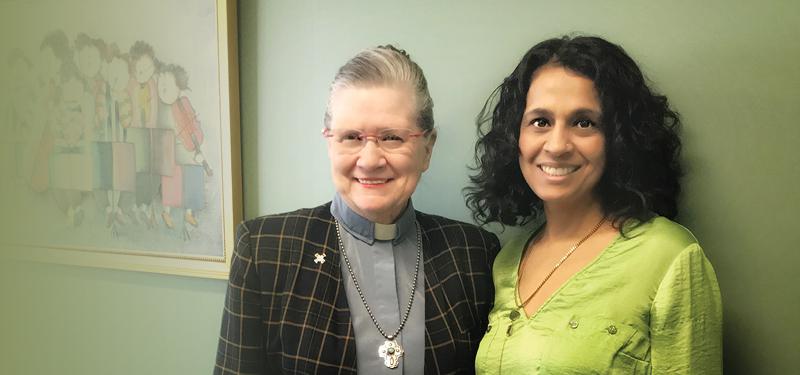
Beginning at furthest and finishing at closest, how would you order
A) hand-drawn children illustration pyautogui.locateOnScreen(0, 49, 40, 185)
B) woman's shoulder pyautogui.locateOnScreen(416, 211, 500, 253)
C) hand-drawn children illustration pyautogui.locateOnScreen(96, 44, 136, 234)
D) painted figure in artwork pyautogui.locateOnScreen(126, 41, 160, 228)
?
woman's shoulder pyautogui.locateOnScreen(416, 211, 500, 253) → painted figure in artwork pyautogui.locateOnScreen(126, 41, 160, 228) → hand-drawn children illustration pyautogui.locateOnScreen(96, 44, 136, 234) → hand-drawn children illustration pyautogui.locateOnScreen(0, 49, 40, 185)

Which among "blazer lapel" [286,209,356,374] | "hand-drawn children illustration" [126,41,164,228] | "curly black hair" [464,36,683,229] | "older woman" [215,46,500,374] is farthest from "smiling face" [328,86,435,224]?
"hand-drawn children illustration" [126,41,164,228]

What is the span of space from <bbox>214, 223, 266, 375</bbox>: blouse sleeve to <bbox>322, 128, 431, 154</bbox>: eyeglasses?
0.88 ft

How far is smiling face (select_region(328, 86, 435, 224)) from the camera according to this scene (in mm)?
918

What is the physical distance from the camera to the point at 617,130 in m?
0.92

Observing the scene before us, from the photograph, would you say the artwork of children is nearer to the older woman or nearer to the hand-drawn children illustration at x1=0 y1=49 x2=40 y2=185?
the hand-drawn children illustration at x1=0 y1=49 x2=40 y2=185

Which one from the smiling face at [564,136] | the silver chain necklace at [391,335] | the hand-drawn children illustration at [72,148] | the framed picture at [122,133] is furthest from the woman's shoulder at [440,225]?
the hand-drawn children illustration at [72,148]

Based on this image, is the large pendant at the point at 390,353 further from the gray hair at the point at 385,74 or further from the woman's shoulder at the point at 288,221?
the gray hair at the point at 385,74

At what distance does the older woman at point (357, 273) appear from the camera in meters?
0.92

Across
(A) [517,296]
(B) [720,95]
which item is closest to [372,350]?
(A) [517,296]

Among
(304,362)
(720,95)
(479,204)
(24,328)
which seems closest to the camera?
(24,328)

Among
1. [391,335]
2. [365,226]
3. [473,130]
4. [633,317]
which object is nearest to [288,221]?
[365,226]

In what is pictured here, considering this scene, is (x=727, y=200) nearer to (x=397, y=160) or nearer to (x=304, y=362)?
(x=397, y=160)

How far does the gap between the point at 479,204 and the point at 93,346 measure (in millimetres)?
899

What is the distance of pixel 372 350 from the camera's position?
924 millimetres
